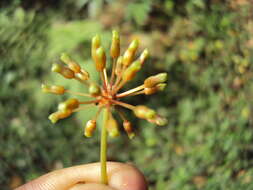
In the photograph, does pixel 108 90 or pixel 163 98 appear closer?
pixel 108 90

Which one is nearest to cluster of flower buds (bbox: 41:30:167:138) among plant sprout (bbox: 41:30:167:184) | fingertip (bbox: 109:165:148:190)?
plant sprout (bbox: 41:30:167:184)

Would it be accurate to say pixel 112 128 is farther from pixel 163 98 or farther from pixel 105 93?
pixel 163 98

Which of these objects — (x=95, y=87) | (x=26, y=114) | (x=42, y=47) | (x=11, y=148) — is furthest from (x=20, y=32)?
(x=95, y=87)

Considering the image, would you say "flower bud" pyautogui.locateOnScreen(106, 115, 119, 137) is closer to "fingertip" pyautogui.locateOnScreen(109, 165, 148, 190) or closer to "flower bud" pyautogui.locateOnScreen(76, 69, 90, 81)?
"flower bud" pyautogui.locateOnScreen(76, 69, 90, 81)

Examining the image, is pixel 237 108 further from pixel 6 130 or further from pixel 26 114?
pixel 6 130

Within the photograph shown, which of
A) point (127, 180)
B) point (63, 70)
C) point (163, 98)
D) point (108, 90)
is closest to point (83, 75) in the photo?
point (63, 70)
